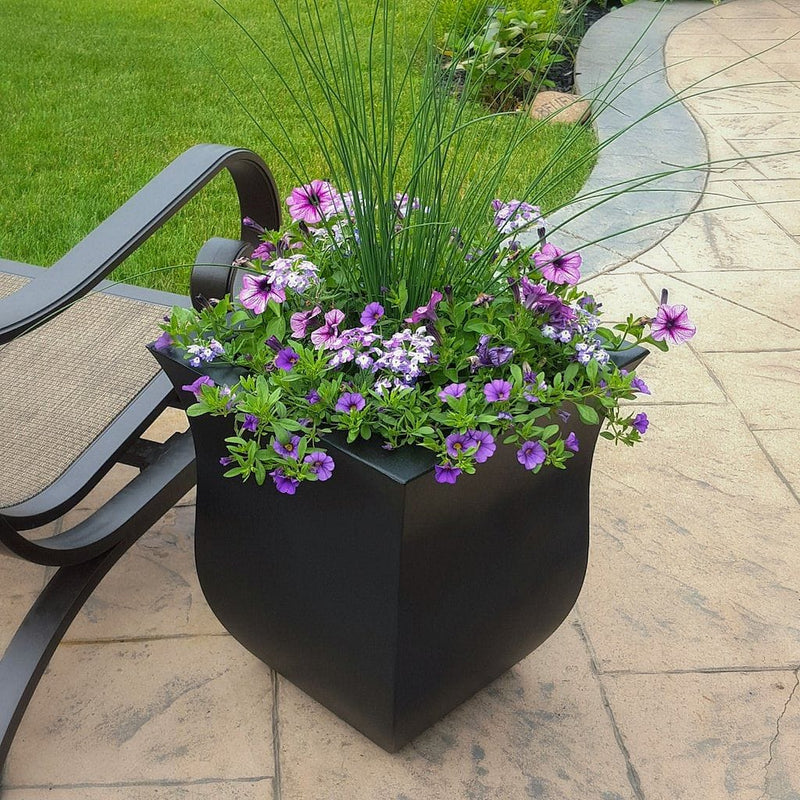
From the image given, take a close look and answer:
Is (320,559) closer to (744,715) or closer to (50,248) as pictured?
(744,715)

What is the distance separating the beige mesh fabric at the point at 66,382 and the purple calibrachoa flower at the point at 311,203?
0.53m

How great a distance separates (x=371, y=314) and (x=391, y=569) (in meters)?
0.35

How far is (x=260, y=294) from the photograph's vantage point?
4.56 feet

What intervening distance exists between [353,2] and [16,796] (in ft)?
18.1

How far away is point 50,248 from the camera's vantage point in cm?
339

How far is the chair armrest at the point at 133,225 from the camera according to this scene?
148 cm

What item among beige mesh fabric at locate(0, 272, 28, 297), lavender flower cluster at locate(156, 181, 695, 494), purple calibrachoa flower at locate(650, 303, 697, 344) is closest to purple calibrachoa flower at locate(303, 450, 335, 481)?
lavender flower cluster at locate(156, 181, 695, 494)

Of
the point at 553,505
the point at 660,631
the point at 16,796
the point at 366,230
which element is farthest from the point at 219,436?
the point at 660,631

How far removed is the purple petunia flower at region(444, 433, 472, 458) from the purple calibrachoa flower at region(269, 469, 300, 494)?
0.66 feet

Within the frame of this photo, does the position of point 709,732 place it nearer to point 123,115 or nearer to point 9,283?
point 9,283

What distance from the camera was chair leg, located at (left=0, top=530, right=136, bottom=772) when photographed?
5.12 feet

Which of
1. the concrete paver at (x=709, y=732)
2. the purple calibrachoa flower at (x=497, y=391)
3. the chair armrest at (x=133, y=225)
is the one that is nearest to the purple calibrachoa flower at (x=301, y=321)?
the purple calibrachoa flower at (x=497, y=391)

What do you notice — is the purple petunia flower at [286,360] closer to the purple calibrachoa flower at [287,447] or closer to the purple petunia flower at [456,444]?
the purple calibrachoa flower at [287,447]

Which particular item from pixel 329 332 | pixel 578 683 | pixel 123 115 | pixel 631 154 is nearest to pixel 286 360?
pixel 329 332
